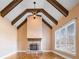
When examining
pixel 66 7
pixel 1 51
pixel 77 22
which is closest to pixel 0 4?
pixel 1 51

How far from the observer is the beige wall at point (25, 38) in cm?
1471

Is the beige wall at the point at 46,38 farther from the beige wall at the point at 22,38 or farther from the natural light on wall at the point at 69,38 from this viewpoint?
the natural light on wall at the point at 69,38

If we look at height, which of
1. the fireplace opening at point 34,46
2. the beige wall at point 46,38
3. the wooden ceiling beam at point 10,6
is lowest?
the fireplace opening at point 34,46

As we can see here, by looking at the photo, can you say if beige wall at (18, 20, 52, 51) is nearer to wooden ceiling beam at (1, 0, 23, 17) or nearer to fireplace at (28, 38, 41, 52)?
fireplace at (28, 38, 41, 52)

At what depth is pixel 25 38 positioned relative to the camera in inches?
583

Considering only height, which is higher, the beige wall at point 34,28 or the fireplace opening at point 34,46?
the beige wall at point 34,28

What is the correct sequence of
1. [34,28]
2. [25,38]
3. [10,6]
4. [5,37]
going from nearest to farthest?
[10,6] < [5,37] < [34,28] < [25,38]

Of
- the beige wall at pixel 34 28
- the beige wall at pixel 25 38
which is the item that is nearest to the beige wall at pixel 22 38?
the beige wall at pixel 25 38

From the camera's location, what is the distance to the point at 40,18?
1378 cm

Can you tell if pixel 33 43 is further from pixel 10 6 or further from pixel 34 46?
pixel 10 6

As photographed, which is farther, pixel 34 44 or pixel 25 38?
pixel 25 38

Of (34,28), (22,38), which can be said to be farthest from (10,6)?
(22,38)

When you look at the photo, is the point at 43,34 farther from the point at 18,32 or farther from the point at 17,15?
the point at 17,15

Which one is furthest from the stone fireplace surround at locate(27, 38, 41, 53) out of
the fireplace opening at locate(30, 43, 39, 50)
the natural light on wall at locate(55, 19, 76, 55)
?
the natural light on wall at locate(55, 19, 76, 55)
